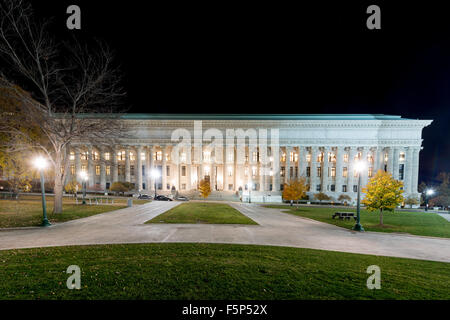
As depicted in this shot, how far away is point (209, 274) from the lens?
6.21m

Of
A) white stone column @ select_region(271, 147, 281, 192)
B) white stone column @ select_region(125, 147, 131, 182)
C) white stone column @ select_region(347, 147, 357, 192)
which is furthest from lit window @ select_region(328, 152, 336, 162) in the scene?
white stone column @ select_region(125, 147, 131, 182)

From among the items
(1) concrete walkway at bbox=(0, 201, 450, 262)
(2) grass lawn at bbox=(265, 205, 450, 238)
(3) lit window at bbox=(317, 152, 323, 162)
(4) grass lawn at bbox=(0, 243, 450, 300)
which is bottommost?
(2) grass lawn at bbox=(265, 205, 450, 238)

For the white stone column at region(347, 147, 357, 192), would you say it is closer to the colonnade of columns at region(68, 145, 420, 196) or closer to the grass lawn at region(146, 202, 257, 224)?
the colonnade of columns at region(68, 145, 420, 196)

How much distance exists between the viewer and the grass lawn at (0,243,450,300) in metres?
5.21

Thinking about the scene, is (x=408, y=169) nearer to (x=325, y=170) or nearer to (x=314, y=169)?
(x=325, y=170)

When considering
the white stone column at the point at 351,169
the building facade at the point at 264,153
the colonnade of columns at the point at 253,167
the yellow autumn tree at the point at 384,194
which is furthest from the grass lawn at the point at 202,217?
the white stone column at the point at 351,169

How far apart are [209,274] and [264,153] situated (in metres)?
48.2

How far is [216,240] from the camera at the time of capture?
10.9 m

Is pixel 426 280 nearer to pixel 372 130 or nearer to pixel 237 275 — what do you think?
pixel 237 275

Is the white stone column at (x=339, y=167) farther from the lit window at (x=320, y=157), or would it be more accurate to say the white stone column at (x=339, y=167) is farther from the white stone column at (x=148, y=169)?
the white stone column at (x=148, y=169)

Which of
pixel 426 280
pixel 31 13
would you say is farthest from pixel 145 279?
pixel 31 13

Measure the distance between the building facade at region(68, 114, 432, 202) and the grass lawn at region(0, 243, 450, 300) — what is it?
42.1 meters

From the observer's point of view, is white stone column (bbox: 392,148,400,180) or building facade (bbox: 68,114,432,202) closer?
white stone column (bbox: 392,148,400,180)
